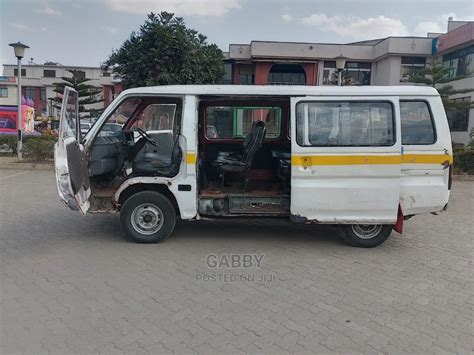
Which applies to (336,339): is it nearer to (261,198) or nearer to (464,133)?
(261,198)

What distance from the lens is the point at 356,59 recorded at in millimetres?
26938

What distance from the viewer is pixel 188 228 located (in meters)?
6.04

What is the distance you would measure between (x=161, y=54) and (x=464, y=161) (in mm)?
10977

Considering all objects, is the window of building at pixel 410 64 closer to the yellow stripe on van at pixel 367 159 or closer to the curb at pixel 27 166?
the curb at pixel 27 166

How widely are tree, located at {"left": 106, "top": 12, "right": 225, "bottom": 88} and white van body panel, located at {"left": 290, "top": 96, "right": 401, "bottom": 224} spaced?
9711 millimetres

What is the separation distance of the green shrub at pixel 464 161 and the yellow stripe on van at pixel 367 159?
27.9 ft

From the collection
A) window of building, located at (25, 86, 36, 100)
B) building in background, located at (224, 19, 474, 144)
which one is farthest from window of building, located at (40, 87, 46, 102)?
building in background, located at (224, 19, 474, 144)

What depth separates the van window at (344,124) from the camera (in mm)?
4844

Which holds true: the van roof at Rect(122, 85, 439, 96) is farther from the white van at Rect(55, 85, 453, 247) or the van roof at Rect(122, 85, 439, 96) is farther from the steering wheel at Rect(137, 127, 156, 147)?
the steering wheel at Rect(137, 127, 156, 147)

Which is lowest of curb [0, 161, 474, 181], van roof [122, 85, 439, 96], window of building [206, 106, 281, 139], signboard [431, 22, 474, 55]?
curb [0, 161, 474, 181]

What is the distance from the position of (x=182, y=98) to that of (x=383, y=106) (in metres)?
2.68

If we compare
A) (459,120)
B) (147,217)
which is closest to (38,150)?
(147,217)

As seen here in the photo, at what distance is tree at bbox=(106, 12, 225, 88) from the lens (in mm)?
13352

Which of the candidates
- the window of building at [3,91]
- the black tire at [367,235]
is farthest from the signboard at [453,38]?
the window of building at [3,91]
